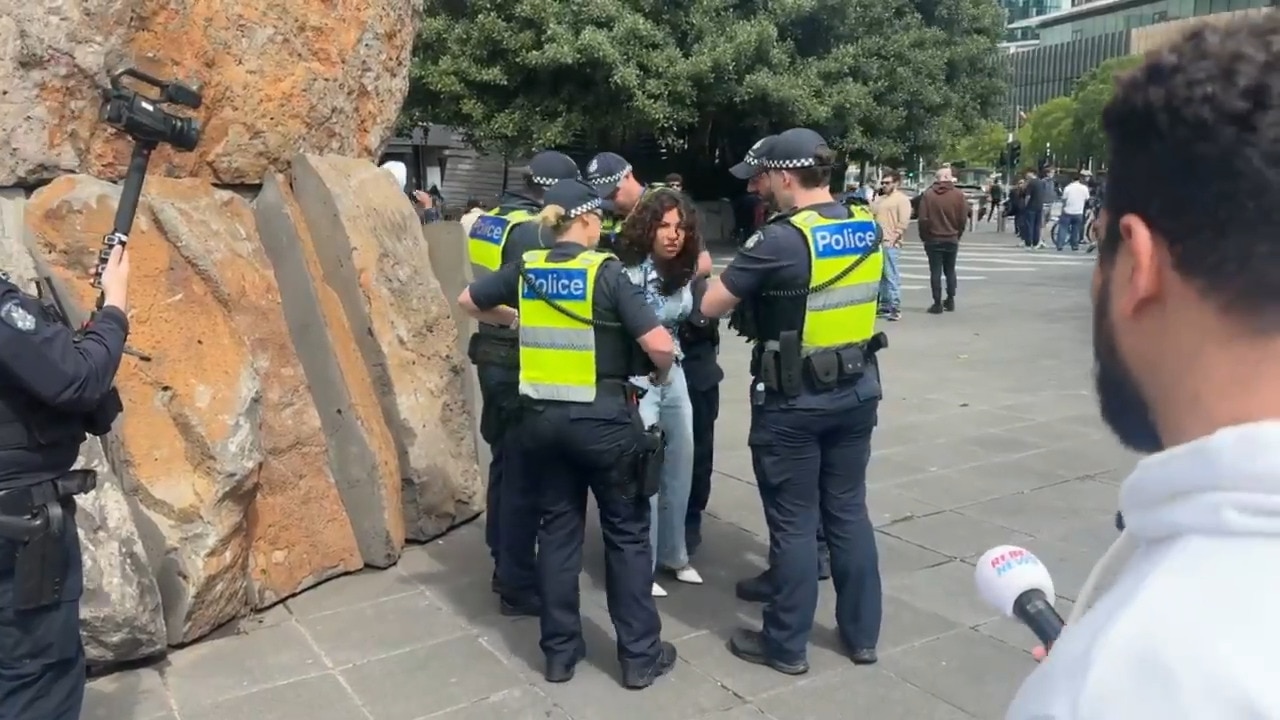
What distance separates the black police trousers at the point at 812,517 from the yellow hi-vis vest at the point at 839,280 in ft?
0.92

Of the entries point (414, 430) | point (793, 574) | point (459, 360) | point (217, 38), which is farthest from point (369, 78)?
point (793, 574)

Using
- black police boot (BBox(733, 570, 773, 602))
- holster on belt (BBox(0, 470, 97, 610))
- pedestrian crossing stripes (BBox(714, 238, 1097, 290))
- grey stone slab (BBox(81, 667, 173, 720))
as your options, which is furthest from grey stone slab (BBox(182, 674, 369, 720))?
pedestrian crossing stripes (BBox(714, 238, 1097, 290))

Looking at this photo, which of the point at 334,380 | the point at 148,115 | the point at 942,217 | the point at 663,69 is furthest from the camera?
the point at 663,69

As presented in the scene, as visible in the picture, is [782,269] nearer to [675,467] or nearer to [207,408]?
[675,467]

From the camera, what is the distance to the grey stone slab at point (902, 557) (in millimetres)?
4961

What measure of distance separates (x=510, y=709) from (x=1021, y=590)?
8.32ft

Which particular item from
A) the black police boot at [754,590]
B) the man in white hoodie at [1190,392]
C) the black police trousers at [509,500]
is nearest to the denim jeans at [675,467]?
the black police boot at [754,590]

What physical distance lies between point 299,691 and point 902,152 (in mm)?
19040

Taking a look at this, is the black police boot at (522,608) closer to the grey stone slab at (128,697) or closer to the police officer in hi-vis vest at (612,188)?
the grey stone slab at (128,697)

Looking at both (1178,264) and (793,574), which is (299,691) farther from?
(1178,264)

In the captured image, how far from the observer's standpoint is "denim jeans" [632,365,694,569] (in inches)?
185

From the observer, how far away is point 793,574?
12.9ft

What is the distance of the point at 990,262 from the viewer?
65.7 feet

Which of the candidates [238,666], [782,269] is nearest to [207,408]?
[238,666]
